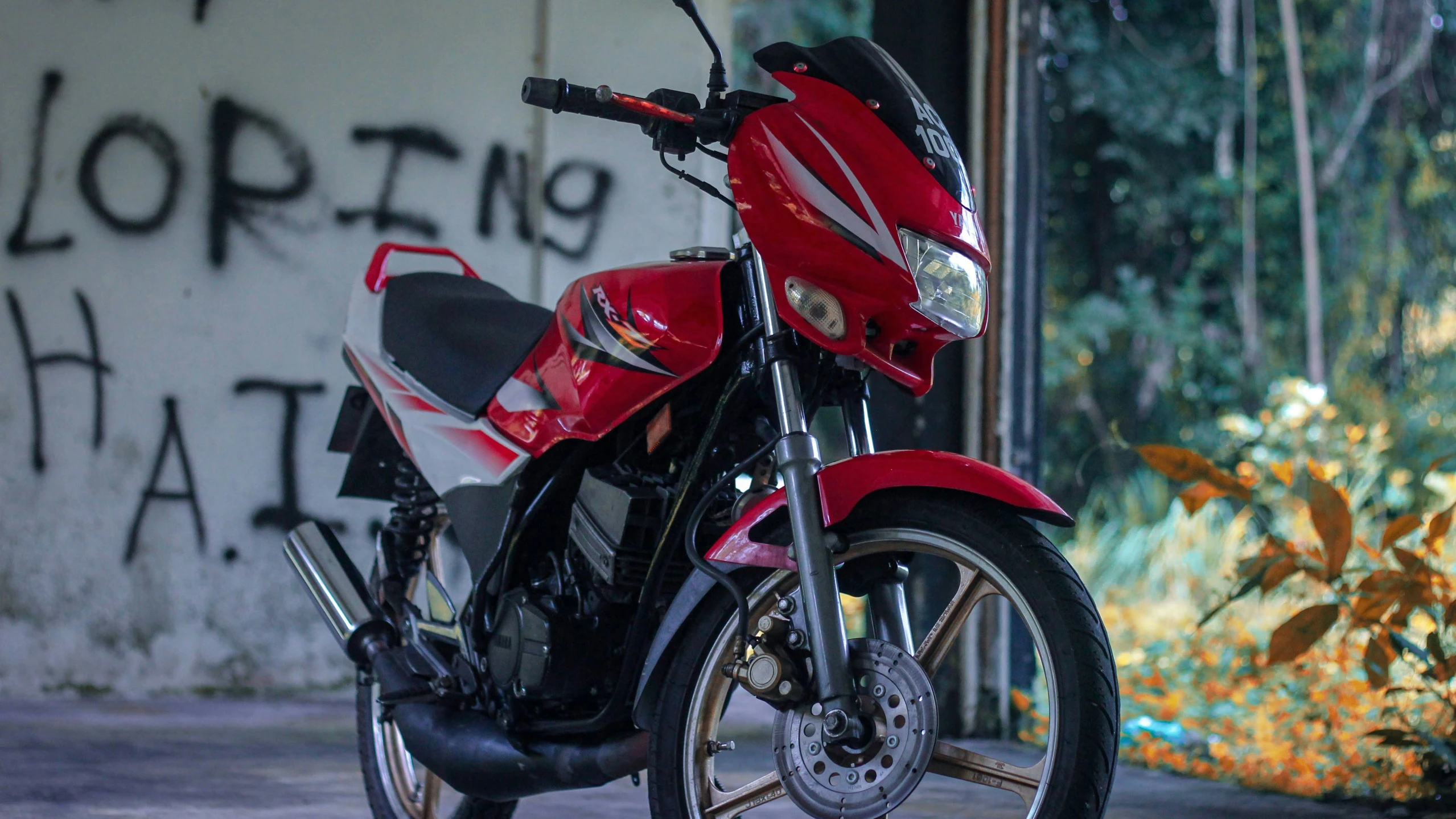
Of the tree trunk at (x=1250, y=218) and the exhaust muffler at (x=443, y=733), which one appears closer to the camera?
the exhaust muffler at (x=443, y=733)

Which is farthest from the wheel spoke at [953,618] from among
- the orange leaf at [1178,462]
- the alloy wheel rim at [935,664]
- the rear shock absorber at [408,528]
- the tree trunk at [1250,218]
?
the tree trunk at [1250,218]

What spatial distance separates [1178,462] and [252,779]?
252cm

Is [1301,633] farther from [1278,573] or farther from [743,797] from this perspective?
[743,797]

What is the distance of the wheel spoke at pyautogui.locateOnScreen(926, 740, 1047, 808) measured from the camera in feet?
5.98

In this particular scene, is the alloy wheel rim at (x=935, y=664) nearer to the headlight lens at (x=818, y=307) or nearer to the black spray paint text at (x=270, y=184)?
the headlight lens at (x=818, y=307)

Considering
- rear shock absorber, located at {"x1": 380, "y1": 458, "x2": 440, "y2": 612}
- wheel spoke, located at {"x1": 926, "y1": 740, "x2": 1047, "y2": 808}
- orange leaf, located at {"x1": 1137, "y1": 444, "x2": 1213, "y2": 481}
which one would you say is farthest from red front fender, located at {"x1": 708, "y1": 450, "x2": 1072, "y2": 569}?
orange leaf, located at {"x1": 1137, "y1": 444, "x2": 1213, "y2": 481}

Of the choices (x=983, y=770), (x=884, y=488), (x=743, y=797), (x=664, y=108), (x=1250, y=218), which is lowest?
(x=743, y=797)

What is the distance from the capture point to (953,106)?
4.31 metres

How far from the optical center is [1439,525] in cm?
318

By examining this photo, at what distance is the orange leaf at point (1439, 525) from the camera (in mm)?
3176

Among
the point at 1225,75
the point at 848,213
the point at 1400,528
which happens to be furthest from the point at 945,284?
the point at 1225,75

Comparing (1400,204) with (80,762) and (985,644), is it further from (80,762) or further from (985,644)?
(80,762)

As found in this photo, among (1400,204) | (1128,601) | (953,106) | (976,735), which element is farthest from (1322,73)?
(976,735)

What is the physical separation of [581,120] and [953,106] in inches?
54.6
